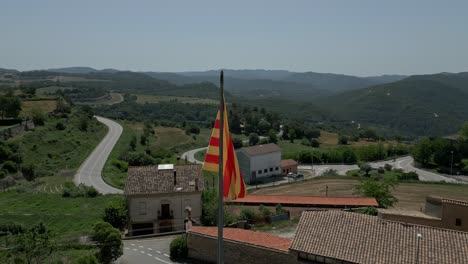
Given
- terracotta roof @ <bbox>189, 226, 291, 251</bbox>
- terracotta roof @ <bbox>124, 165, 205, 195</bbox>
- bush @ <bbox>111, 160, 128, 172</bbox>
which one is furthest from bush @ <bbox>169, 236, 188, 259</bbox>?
bush @ <bbox>111, 160, 128, 172</bbox>

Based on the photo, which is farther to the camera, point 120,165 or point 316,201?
point 120,165

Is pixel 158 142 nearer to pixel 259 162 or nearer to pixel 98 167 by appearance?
pixel 98 167

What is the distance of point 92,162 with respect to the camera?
78.9 meters

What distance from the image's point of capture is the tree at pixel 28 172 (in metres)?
63.3

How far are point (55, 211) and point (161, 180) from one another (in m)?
13.1

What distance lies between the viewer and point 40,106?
10400 cm

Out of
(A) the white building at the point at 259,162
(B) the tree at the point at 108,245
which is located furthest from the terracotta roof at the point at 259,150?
(B) the tree at the point at 108,245

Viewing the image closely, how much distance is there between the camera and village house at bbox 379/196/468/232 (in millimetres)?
25609

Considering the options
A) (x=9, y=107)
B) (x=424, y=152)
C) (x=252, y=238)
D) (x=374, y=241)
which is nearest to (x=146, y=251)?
(x=252, y=238)

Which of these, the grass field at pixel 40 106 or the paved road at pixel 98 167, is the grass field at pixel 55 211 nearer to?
the paved road at pixel 98 167

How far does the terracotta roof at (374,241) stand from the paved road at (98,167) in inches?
1614

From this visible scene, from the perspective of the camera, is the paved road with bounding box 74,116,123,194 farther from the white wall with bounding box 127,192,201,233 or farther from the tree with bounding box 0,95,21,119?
the white wall with bounding box 127,192,201,233

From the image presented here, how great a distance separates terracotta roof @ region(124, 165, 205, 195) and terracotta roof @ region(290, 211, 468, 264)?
13256mm

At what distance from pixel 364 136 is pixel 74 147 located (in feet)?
330
